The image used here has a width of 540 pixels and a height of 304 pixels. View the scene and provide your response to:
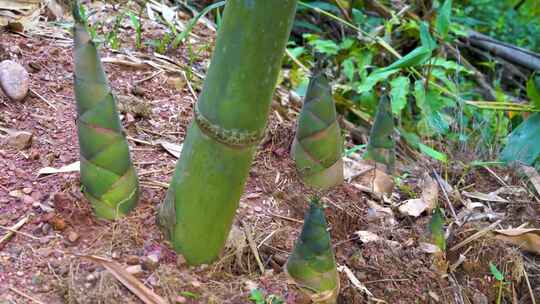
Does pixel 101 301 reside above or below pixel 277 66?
below

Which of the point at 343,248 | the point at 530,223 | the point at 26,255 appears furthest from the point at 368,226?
the point at 26,255

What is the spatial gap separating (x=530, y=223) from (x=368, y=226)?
553mm

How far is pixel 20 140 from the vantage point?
4.86 feet

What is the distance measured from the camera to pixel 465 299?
5.01 feet

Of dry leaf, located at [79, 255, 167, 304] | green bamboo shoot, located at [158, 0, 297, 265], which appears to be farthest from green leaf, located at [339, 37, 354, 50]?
dry leaf, located at [79, 255, 167, 304]

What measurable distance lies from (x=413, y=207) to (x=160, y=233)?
801 mm

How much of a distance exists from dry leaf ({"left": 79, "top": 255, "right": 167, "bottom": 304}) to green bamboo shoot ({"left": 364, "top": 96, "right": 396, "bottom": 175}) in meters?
0.89

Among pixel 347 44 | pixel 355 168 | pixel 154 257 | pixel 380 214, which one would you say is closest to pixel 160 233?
pixel 154 257

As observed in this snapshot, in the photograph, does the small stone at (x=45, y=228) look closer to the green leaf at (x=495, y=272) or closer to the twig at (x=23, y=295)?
the twig at (x=23, y=295)

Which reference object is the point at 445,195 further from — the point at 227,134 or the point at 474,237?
the point at 227,134

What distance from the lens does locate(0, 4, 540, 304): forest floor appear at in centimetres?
119

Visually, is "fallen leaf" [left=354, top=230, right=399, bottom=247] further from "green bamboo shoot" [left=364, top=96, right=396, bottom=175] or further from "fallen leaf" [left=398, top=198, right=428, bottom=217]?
"green bamboo shoot" [left=364, top=96, right=396, bottom=175]

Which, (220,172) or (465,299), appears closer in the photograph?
(220,172)

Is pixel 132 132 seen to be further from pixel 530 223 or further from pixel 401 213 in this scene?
pixel 530 223
